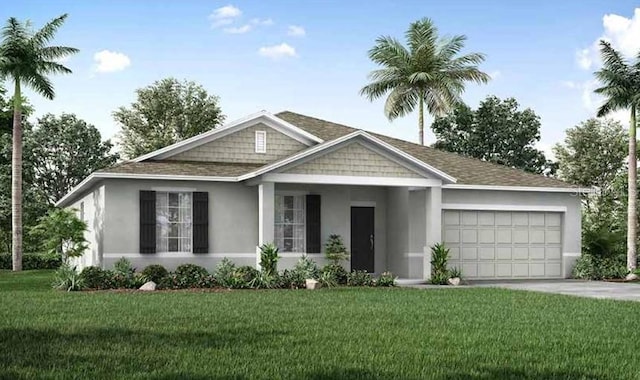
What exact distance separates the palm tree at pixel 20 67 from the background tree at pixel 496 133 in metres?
23.0

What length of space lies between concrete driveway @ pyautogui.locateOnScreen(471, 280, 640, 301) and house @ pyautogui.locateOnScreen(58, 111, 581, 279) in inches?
67.0

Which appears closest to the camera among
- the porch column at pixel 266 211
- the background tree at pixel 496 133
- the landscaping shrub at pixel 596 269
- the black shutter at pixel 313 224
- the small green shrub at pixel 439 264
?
the porch column at pixel 266 211

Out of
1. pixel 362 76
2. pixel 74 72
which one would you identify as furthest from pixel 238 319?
pixel 362 76

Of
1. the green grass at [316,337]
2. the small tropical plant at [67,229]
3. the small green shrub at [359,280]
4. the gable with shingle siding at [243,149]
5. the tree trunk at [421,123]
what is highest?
the tree trunk at [421,123]

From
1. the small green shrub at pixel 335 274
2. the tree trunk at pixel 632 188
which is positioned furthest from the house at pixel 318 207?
the tree trunk at pixel 632 188

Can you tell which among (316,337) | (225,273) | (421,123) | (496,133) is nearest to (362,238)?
(225,273)

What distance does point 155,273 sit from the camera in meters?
20.6

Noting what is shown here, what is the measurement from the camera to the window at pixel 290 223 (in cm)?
2339

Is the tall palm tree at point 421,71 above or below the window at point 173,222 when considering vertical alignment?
above

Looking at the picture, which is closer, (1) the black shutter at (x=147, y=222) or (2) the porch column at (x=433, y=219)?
(1) the black shutter at (x=147, y=222)

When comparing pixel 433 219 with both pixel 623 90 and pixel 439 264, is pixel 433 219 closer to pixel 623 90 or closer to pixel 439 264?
pixel 439 264

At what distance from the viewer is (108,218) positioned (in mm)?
21516

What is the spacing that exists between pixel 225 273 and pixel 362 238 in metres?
5.60

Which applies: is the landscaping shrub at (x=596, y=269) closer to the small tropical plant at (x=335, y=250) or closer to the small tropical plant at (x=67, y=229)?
the small tropical plant at (x=335, y=250)
